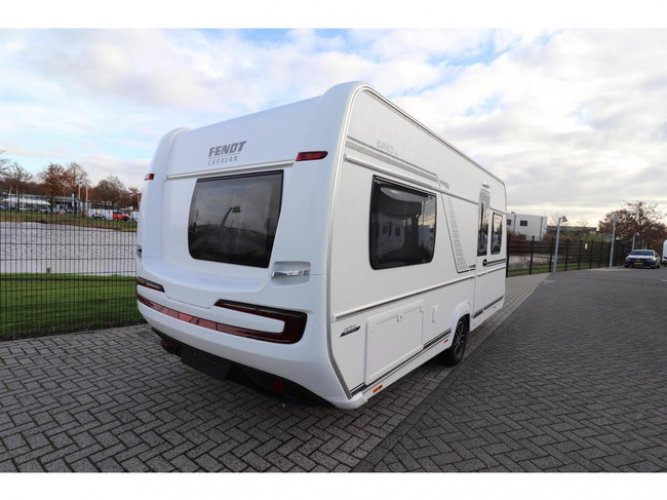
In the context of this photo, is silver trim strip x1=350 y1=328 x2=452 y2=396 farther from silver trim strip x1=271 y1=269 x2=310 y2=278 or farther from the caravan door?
the caravan door

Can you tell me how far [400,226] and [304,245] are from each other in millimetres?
1111

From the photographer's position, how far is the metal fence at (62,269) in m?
5.28

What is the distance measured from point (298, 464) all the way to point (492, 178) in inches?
205

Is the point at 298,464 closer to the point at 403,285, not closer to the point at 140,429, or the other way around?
the point at 140,429

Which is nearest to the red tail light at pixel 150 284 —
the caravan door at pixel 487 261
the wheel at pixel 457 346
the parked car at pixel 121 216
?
the parked car at pixel 121 216

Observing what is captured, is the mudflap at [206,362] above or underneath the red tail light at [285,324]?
underneath

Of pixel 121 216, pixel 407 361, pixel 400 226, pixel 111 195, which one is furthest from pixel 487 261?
pixel 111 195

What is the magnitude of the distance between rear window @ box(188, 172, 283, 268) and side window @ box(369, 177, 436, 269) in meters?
0.74

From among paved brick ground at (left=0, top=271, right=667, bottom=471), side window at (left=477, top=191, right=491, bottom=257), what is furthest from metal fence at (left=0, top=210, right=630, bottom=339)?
side window at (left=477, top=191, right=491, bottom=257)

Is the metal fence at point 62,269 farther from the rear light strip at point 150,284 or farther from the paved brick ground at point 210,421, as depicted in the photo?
the rear light strip at point 150,284

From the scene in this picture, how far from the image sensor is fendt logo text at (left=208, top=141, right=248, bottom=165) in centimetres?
301

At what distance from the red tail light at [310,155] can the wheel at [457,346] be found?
3.14 meters

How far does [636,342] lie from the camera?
21.3 feet

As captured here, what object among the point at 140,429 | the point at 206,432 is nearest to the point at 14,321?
the point at 140,429
